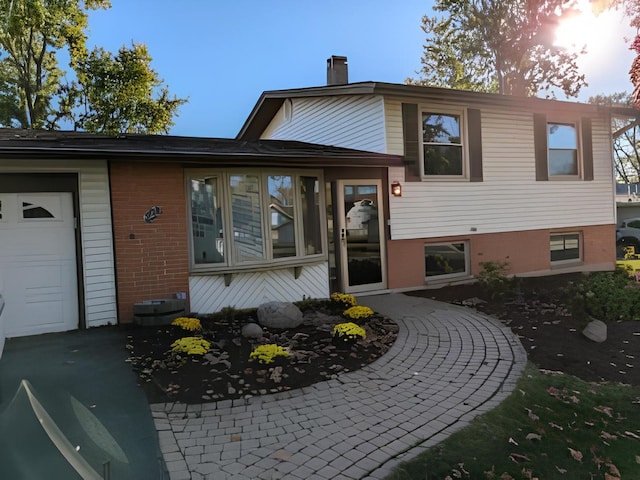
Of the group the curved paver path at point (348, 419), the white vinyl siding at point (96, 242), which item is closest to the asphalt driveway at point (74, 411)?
the curved paver path at point (348, 419)

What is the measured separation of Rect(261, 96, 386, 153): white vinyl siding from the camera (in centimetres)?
908

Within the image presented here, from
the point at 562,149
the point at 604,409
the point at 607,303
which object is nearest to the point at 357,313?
the point at 604,409

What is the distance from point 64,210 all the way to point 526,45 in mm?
25352

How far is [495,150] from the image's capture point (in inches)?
398

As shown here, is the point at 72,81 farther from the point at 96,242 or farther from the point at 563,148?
the point at 563,148

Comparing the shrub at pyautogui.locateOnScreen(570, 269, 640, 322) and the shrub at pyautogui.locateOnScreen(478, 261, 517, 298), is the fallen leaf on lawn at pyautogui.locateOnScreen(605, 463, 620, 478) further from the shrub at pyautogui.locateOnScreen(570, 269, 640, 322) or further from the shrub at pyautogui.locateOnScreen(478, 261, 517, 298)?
the shrub at pyautogui.locateOnScreen(478, 261, 517, 298)

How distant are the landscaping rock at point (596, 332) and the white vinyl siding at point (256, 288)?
14.0 ft

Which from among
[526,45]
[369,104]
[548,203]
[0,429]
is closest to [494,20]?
[526,45]

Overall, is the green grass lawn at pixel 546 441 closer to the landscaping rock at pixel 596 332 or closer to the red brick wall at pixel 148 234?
the landscaping rock at pixel 596 332

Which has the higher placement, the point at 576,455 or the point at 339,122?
the point at 339,122

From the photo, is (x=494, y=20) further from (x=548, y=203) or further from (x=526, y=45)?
(x=548, y=203)

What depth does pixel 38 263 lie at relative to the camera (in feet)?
20.0

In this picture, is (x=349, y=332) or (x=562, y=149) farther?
(x=562, y=149)

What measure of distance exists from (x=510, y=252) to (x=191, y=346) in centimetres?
828
